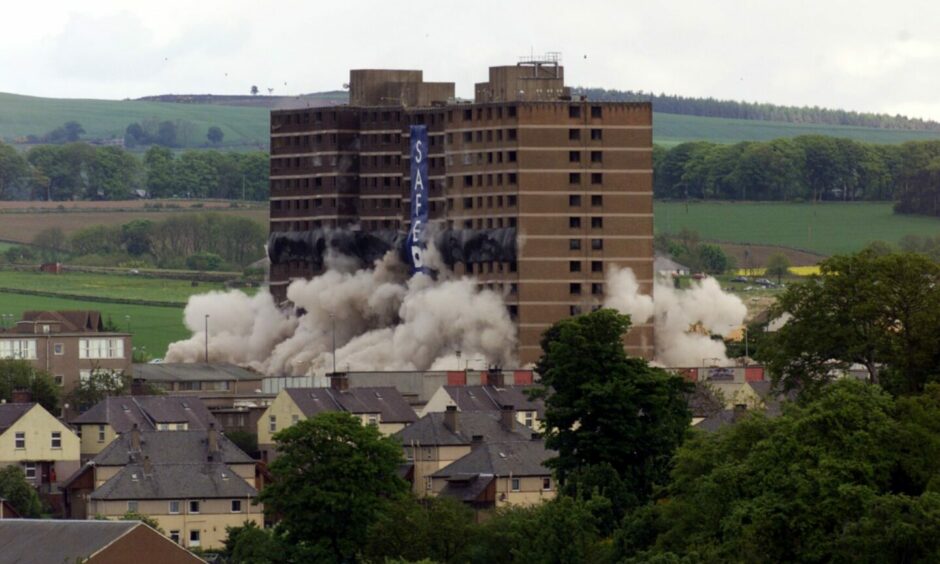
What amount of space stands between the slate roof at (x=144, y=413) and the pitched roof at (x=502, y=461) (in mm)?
19036

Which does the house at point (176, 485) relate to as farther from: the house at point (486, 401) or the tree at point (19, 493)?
the house at point (486, 401)

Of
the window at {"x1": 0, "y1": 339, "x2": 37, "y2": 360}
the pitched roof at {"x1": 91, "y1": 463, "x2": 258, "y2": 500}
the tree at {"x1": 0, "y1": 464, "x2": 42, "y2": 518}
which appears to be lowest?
the tree at {"x1": 0, "y1": 464, "x2": 42, "y2": 518}

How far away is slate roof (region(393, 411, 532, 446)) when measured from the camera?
16000cm

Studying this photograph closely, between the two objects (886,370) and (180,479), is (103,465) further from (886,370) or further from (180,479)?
(886,370)

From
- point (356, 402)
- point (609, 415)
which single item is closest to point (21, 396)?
point (356, 402)

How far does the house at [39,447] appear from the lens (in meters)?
162

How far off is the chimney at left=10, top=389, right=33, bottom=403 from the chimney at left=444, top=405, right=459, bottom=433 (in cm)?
2546

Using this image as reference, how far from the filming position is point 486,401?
583 feet

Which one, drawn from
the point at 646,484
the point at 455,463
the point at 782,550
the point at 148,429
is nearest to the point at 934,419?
the point at 782,550

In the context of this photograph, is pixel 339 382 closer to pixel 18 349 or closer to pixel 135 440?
pixel 18 349

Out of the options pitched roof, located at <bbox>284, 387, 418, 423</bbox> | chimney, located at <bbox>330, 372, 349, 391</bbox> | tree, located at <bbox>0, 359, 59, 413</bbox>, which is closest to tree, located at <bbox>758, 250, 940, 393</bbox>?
pitched roof, located at <bbox>284, 387, 418, 423</bbox>

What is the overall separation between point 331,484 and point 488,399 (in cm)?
4977

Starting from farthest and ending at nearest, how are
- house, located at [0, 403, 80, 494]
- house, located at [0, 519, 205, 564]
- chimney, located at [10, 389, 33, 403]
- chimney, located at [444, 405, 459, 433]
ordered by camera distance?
chimney, located at [10, 389, 33, 403]
house, located at [0, 403, 80, 494]
chimney, located at [444, 405, 459, 433]
house, located at [0, 519, 205, 564]

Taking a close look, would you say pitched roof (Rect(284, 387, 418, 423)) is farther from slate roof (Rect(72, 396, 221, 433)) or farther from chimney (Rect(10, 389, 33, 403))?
chimney (Rect(10, 389, 33, 403))
